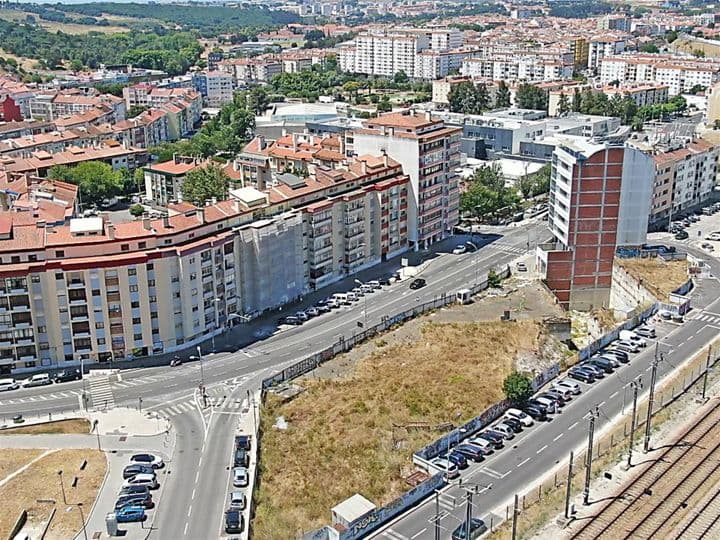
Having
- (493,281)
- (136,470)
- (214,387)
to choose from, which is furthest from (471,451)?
(493,281)

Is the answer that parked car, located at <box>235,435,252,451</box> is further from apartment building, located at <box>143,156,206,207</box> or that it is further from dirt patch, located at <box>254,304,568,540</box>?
apartment building, located at <box>143,156,206,207</box>

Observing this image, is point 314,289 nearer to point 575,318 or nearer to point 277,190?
point 277,190

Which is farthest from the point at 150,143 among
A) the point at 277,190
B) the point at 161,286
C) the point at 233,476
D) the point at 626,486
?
the point at 626,486

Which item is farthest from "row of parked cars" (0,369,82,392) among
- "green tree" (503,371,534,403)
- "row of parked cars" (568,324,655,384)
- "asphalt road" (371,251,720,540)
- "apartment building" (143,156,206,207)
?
"apartment building" (143,156,206,207)

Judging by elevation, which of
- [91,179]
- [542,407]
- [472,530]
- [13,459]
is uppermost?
[91,179]

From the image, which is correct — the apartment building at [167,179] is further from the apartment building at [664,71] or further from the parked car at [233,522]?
the apartment building at [664,71]

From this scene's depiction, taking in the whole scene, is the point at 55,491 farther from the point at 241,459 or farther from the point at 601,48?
the point at 601,48
